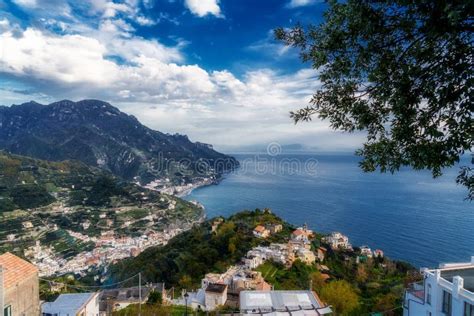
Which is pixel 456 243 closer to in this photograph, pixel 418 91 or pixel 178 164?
pixel 418 91

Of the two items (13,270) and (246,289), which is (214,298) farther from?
(13,270)

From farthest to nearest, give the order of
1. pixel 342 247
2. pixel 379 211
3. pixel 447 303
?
1. pixel 379 211
2. pixel 342 247
3. pixel 447 303

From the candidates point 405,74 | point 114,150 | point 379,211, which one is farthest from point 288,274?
point 114,150

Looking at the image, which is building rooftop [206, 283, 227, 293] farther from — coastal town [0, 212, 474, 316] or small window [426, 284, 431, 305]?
small window [426, 284, 431, 305]

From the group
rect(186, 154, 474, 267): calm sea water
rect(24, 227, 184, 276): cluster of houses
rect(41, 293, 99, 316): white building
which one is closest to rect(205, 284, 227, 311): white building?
rect(41, 293, 99, 316): white building

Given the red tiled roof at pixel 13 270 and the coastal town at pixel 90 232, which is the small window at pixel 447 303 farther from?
the coastal town at pixel 90 232

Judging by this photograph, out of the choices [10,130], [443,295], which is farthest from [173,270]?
[10,130]
